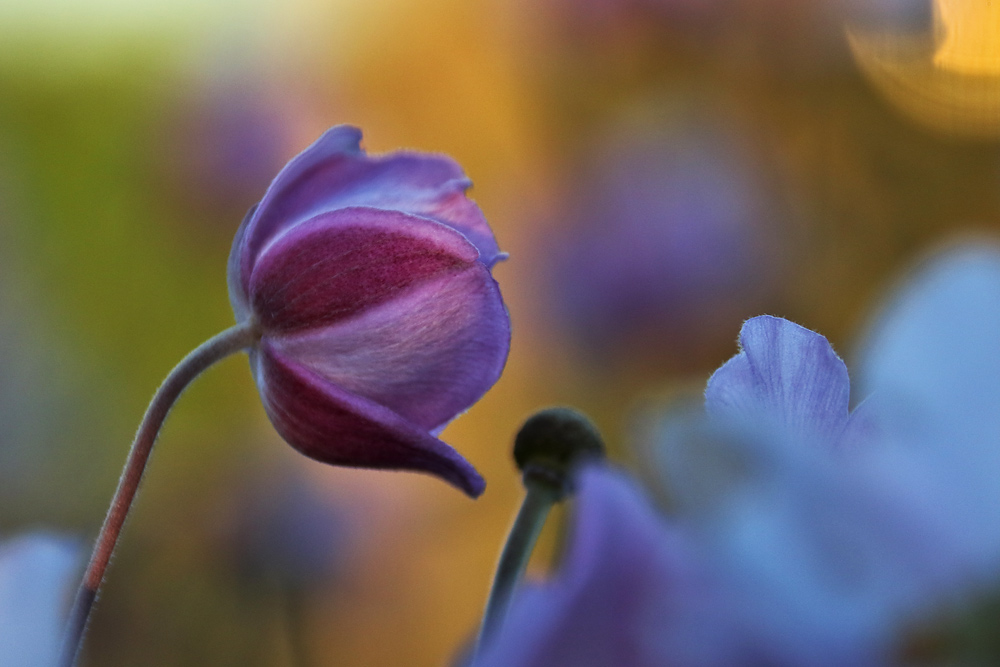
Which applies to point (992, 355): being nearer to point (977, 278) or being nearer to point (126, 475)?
point (977, 278)

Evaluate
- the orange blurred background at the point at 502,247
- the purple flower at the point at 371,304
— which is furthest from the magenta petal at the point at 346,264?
the orange blurred background at the point at 502,247

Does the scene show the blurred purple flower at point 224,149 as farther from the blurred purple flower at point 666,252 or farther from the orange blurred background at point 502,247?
the blurred purple flower at point 666,252

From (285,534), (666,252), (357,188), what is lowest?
(357,188)

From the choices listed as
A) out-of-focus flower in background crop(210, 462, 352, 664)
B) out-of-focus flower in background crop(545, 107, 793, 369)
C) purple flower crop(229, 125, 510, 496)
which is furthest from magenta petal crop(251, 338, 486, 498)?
out-of-focus flower in background crop(545, 107, 793, 369)

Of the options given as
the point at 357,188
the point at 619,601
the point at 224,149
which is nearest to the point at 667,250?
the point at 224,149

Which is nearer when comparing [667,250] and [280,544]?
[280,544]

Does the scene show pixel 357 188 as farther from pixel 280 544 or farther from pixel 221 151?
pixel 221 151
